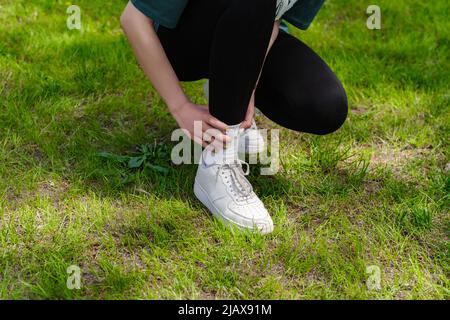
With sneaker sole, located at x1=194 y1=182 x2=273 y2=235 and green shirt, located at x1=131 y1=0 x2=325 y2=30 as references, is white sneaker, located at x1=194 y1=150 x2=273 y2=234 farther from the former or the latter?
green shirt, located at x1=131 y1=0 x2=325 y2=30

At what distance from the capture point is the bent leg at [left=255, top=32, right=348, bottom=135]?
1951mm

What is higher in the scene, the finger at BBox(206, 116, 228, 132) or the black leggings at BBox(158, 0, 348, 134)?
the black leggings at BBox(158, 0, 348, 134)

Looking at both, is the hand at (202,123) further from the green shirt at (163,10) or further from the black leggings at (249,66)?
the green shirt at (163,10)

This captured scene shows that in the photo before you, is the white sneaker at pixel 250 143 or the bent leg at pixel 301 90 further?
the white sneaker at pixel 250 143

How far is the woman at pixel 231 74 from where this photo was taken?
5.70 ft

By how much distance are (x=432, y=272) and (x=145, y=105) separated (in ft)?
4.24

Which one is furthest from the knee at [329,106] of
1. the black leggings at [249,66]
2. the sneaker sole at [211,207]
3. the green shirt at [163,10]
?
the green shirt at [163,10]

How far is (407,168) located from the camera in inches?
88.8

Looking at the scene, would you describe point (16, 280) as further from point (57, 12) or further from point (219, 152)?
point (57, 12)

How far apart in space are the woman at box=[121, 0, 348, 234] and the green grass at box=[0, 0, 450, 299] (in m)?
0.12

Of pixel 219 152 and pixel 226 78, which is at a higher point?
pixel 226 78

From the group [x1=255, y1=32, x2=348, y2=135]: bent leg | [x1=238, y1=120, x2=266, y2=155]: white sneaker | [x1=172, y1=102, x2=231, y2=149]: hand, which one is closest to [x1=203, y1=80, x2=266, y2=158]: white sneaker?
[x1=238, y1=120, x2=266, y2=155]: white sneaker

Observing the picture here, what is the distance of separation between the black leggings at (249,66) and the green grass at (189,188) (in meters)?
0.29
